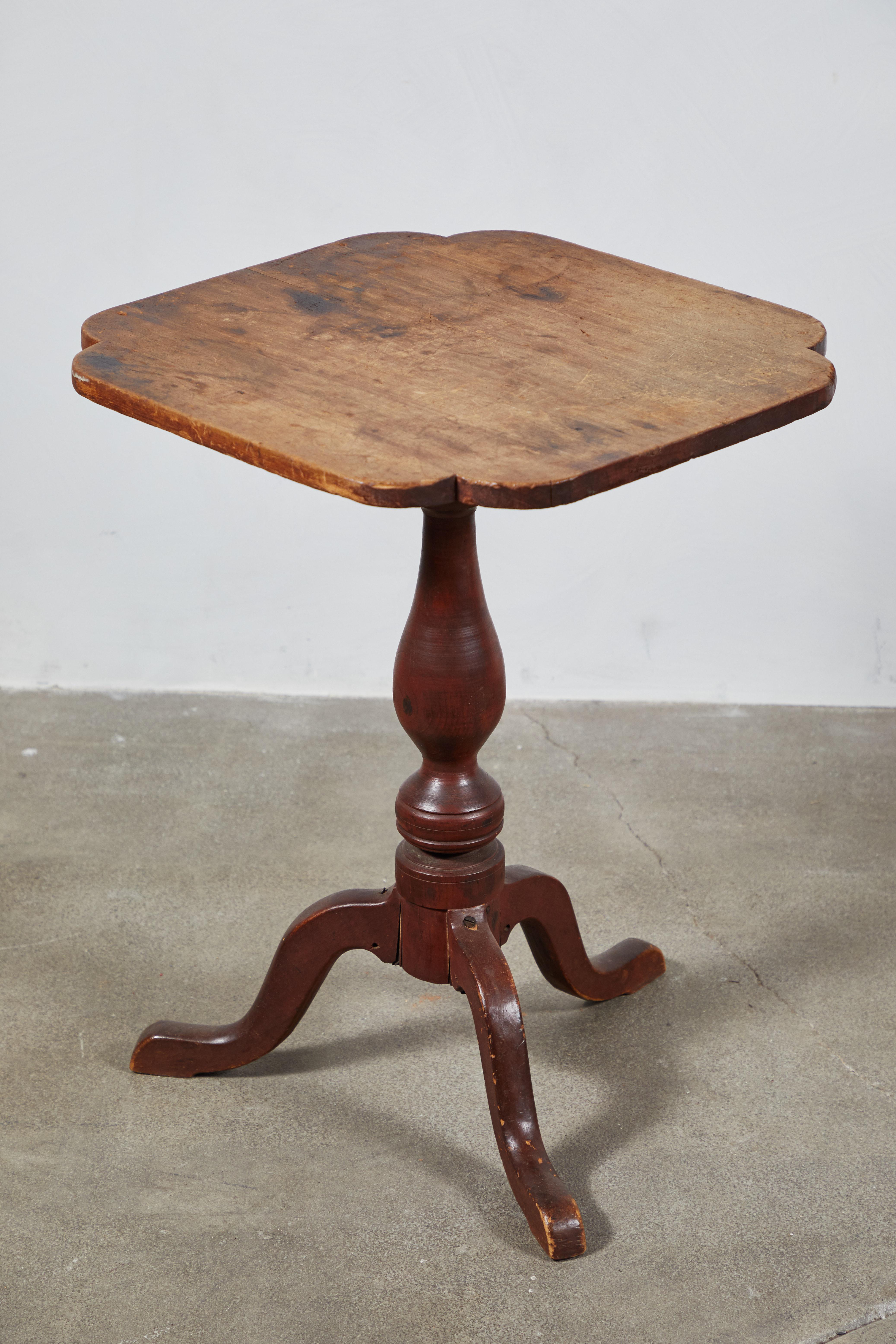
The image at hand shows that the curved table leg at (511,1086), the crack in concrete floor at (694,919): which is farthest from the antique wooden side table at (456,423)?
the crack in concrete floor at (694,919)

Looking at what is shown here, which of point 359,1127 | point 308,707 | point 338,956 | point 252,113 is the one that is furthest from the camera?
point 308,707

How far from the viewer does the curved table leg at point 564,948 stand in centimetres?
186

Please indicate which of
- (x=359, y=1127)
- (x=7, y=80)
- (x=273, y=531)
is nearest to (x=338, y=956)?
(x=359, y=1127)

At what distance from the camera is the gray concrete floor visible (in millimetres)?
1584

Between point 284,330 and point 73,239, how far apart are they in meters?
1.36

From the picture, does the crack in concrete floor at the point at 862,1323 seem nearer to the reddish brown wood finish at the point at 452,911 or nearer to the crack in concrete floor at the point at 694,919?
the crack in concrete floor at the point at 694,919

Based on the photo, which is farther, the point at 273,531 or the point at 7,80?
the point at 273,531

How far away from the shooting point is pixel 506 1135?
1682 mm

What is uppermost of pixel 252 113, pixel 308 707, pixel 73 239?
pixel 252 113

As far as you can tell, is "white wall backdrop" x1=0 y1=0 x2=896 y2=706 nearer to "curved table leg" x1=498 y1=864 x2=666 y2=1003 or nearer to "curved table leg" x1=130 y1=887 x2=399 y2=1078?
"curved table leg" x1=498 y1=864 x2=666 y2=1003

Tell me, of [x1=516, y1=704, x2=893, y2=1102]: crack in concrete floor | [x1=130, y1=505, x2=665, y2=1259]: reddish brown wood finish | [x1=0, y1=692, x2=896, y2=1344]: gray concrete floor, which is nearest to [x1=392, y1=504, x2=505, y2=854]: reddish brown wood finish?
[x1=130, y1=505, x2=665, y2=1259]: reddish brown wood finish

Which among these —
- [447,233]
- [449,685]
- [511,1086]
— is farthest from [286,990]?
[447,233]

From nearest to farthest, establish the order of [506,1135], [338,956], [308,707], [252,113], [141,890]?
[506,1135] < [338,956] < [141,890] < [252,113] < [308,707]

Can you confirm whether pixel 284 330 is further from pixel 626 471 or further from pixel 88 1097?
pixel 88 1097
